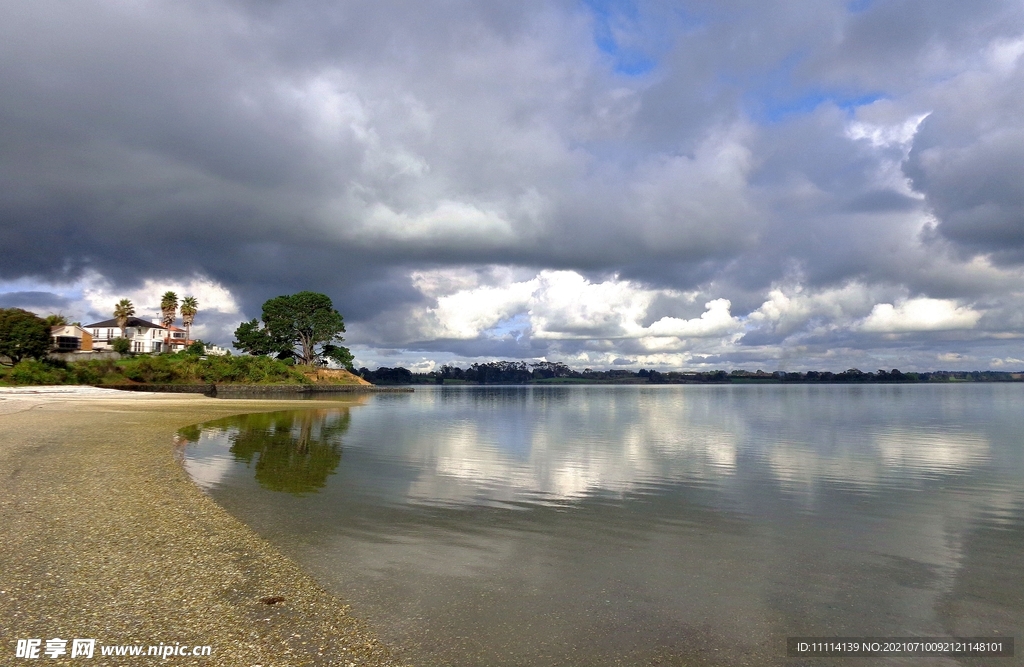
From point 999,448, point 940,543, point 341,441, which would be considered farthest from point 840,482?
point 341,441

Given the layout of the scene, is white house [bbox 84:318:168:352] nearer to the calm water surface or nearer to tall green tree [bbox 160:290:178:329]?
tall green tree [bbox 160:290:178:329]

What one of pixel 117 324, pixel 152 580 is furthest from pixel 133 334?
pixel 152 580

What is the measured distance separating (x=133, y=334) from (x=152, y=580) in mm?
183174

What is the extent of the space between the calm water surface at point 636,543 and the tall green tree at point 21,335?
8927 cm

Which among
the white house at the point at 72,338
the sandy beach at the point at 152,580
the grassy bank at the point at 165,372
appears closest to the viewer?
the sandy beach at the point at 152,580

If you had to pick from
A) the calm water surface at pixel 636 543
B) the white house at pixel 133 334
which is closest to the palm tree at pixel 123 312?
the white house at pixel 133 334

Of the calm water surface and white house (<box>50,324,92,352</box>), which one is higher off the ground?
white house (<box>50,324,92,352</box>)

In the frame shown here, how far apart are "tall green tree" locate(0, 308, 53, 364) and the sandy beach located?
3983 inches

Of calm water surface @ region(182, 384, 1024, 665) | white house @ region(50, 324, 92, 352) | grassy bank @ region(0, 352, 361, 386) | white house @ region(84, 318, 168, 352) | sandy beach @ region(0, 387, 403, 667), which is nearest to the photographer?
sandy beach @ region(0, 387, 403, 667)

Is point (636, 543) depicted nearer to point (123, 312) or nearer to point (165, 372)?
point (165, 372)

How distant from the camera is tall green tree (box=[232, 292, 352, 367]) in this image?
146 meters

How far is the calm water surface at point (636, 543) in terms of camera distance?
32.4 ft

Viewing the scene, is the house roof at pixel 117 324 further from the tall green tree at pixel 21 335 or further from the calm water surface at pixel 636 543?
the calm water surface at pixel 636 543

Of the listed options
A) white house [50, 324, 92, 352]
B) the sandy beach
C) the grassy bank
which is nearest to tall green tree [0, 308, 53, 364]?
the grassy bank
